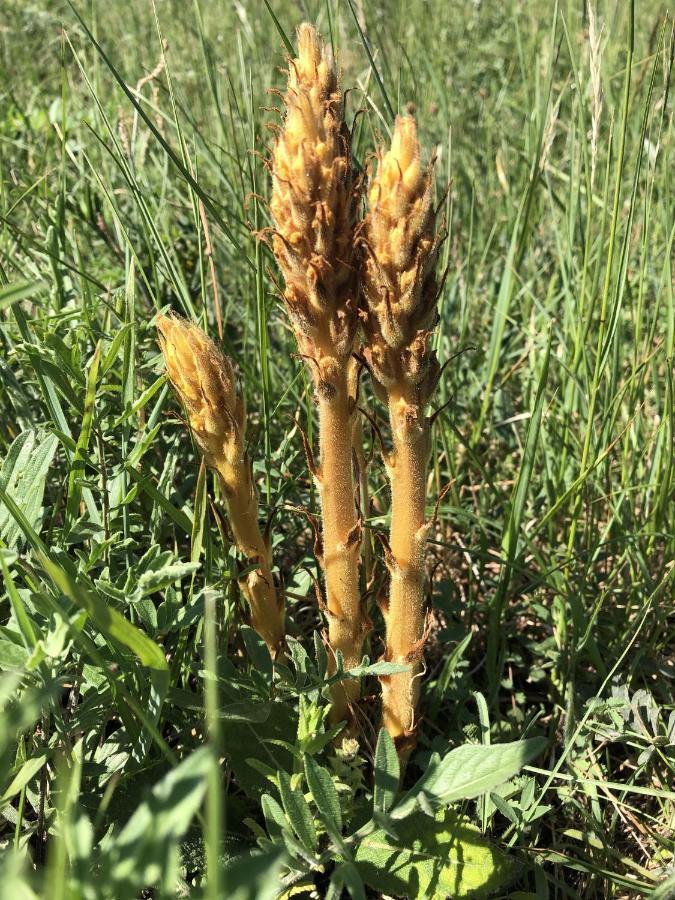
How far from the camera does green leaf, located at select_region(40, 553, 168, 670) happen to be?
29.7 inches

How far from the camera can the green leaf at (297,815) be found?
977 mm

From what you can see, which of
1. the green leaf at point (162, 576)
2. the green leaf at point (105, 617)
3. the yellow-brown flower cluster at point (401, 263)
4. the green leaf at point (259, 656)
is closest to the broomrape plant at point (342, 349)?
the yellow-brown flower cluster at point (401, 263)

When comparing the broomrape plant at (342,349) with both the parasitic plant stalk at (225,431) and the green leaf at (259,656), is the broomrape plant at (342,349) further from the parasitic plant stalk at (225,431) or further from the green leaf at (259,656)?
the green leaf at (259,656)

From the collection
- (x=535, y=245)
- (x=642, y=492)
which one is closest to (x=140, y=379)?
(x=642, y=492)

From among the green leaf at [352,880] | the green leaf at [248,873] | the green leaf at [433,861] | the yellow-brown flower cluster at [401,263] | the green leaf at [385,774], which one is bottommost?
the green leaf at [433,861]

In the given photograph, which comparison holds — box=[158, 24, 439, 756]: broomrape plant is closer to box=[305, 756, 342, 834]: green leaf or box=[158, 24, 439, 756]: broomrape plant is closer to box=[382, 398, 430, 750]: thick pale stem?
box=[382, 398, 430, 750]: thick pale stem

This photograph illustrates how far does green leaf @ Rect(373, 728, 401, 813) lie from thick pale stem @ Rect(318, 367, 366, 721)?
0.19 meters

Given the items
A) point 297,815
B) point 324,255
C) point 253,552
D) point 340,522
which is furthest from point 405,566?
point 324,255

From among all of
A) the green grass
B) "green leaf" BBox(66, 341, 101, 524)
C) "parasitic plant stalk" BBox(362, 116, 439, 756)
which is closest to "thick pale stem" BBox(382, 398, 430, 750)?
"parasitic plant stalk" BBox(362, 116, 439, 756)

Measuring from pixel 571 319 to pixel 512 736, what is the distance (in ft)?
3.61

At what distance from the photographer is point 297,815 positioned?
0.99 metres

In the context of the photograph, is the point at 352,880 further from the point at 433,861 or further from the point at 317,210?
the point at 317,210

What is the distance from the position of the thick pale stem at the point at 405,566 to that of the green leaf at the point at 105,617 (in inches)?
15.6

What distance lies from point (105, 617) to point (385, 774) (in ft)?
1.55
